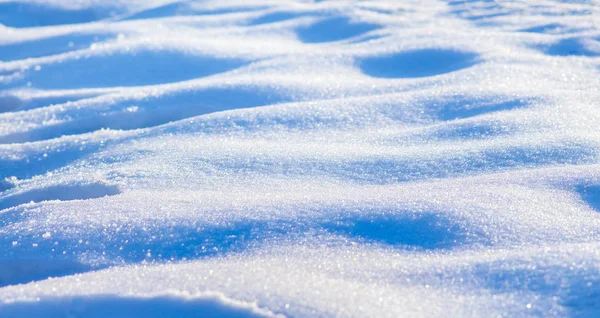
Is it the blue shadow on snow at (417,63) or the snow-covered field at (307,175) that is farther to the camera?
the blue shadow on snow at (417,63)

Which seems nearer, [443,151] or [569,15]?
[443,151]

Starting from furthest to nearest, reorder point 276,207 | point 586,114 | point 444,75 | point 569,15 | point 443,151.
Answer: point 569,15, point 444,75, point 586,114, point 443,151, point 276,207

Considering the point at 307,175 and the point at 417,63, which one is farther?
the point at 417,63

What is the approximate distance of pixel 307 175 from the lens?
1710mm

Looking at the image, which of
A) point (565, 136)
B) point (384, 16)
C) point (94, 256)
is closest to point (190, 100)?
point (94, 256)

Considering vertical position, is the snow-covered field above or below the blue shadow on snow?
below

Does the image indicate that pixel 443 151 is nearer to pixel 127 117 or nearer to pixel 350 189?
pixel 350 189

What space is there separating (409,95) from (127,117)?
108cm

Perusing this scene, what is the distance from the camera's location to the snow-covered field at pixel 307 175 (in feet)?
3.69

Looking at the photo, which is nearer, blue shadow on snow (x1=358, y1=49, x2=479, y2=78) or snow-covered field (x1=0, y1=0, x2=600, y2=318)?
snow-covered field (x1=0, y1=0, x2=600, y2=318)

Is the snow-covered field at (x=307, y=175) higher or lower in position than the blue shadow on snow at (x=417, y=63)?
lower

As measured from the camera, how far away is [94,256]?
1.33 meters

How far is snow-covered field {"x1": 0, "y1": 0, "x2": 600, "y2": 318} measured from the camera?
3.69 ft

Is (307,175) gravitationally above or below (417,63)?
below
